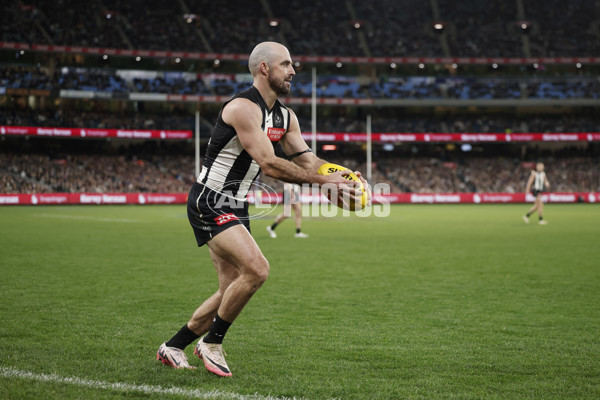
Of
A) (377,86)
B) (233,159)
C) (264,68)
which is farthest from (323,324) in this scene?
(377,86)

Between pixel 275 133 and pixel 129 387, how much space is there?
2.34 metres

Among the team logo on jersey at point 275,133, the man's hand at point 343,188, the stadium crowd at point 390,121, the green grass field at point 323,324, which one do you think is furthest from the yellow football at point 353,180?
the stadium crowd at point 390,121

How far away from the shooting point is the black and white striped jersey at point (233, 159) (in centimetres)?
530

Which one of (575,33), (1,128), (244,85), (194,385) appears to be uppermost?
(575,33)

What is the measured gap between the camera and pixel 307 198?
1789 inches

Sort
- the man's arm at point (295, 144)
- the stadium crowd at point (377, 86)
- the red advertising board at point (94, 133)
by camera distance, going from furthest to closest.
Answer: the stadium crowd at point (377, 86) < the red advertising board at point (94, 133) < the man's arm at point (295, 144)

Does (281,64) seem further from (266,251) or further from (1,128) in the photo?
(1,128)

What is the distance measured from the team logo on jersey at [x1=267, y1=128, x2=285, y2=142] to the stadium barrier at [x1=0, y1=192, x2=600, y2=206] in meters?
31.7

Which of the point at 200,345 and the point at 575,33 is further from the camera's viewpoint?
the point at 575,33

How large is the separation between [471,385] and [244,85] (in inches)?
2195

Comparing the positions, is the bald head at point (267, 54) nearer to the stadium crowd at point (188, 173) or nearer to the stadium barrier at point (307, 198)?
the stadium barrier at point (307, 198)

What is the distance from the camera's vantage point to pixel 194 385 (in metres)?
5.00

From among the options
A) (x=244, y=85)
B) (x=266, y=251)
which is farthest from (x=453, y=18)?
(x=266, y=251)

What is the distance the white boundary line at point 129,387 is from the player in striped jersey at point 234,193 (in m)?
0.48
